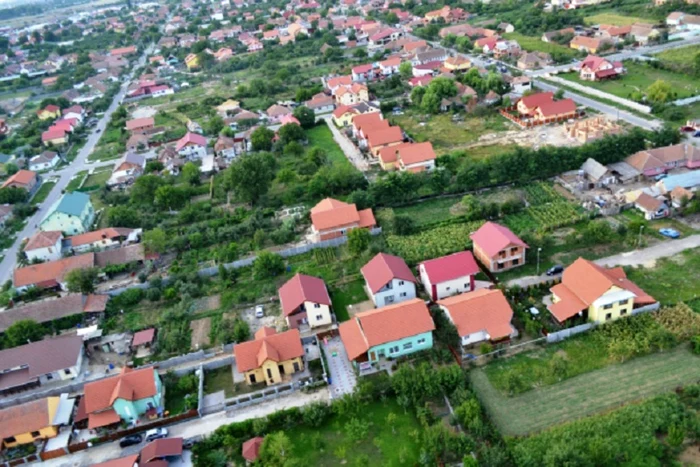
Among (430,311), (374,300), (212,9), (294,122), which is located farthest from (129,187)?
(212,9)

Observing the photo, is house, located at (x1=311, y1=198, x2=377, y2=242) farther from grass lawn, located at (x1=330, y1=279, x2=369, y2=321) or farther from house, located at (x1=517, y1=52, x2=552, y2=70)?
house, located at (x1=517, y1=52, x2=552, y2=70)

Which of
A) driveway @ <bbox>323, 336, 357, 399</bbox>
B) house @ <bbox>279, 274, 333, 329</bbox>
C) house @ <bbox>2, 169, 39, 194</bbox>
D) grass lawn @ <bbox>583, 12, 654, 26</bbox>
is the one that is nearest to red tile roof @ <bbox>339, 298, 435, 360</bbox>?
driveway @ <bbox>323, 336, 357, 399</bbox>

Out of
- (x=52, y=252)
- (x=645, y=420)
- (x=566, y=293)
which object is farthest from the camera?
(x=52, y=252)

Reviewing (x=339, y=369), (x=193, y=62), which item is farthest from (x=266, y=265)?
(x=193, y=62)

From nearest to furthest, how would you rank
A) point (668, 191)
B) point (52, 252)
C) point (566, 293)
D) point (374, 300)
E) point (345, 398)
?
point (345, 398), point (566, 293), point (374, 300), point (668, 191), point (52, 252)

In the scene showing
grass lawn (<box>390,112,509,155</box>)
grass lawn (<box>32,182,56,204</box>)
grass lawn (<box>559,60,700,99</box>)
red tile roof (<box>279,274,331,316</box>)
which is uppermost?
red tile roof (<box>279,274,331,316</box>)

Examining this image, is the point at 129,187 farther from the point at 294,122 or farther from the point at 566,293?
the point at 566,293
